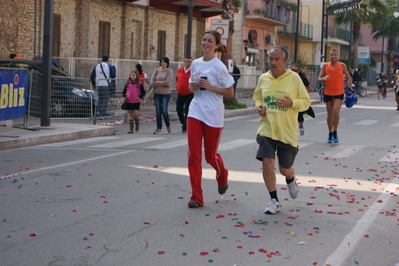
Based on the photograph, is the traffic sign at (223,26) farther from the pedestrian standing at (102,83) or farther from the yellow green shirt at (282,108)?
the yellow green shirt at (282,108)

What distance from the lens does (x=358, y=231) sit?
727 centimetres

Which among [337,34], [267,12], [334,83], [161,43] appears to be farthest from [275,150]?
[337,34]

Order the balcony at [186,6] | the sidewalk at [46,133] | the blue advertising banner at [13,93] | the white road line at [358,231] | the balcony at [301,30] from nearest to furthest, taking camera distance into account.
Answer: the white road line at [358,231] → the sidewalk at [46,133] → the blue advertising banner at [13,93] → the balcony at [186,6] → the balcony at [301,30]

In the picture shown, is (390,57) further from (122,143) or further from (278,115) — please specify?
(278,115)

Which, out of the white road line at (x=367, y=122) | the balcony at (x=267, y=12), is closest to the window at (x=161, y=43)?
the white road line at (x=367, y=122)

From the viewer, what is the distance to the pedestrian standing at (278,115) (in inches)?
312

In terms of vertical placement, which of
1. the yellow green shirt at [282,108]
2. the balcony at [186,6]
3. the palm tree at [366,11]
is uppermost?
the palm tree at [366,11]

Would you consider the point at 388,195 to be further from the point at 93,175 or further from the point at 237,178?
the point at 93,175

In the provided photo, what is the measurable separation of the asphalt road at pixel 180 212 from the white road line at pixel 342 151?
60 millimetres

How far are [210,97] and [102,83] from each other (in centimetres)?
1288

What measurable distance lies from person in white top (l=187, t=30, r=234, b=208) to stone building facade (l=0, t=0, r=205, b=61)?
53.1ft

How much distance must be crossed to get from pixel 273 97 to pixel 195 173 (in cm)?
118

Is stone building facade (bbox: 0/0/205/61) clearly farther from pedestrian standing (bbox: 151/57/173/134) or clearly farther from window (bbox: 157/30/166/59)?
pedestrian standing (bbox: 151/57/173/134)

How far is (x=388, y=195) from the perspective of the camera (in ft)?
31.1
